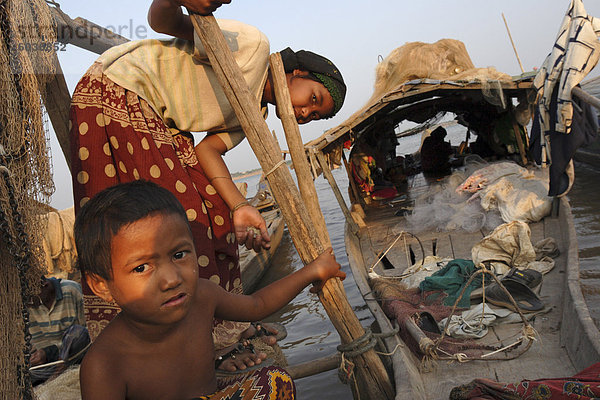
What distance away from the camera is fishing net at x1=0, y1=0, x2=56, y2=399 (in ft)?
4.25

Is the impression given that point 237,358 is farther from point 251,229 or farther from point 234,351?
point 251,229

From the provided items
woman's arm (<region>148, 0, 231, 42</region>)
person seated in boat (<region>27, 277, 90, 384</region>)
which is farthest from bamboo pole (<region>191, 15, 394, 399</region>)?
person seated in boat (<region>27, 277, 90, 384</region>)

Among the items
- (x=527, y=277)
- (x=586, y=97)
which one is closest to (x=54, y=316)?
(x=527, y=277)

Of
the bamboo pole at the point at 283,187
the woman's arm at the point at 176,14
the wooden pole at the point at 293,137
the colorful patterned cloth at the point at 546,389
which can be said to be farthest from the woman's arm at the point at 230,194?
the colorful patterned cloth at the point at 546,389

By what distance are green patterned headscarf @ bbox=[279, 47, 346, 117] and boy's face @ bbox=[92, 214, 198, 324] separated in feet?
3.67

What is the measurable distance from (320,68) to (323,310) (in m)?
4.25

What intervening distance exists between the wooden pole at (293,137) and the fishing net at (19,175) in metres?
0.95

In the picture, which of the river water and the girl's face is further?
the river water

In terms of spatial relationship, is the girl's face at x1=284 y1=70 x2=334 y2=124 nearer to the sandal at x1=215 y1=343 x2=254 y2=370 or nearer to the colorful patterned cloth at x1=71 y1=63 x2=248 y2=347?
the colorful patterned cloth at x1=71 y1=63 x2=248 y2=347

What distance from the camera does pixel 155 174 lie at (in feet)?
6.05

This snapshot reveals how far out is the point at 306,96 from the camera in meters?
2.13

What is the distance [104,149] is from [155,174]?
0.22m

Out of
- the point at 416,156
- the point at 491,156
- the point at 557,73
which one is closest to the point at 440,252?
the point at 557,73

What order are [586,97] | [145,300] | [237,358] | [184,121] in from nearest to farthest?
1. [145,300]
2. [184,121]
3. [237,358]
4. [586,97]
